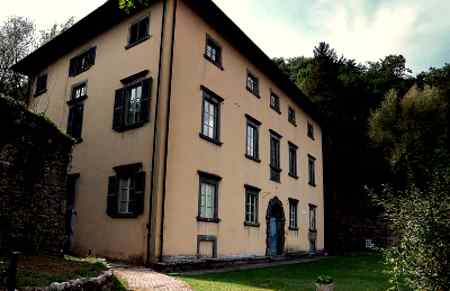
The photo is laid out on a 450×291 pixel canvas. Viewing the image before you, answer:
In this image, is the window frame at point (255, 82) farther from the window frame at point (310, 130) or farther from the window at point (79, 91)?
the window frame at point (310, 130)

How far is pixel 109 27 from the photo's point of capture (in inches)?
640

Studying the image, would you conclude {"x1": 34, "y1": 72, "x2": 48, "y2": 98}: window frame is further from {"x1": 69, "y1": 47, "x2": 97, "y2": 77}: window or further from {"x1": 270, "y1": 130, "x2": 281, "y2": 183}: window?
{"x1": 270, "y1": 130, "x2": 281, "y2": 183}: window

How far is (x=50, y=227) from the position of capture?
32.7 ft

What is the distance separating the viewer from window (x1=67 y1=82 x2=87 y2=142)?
1645 centimetres

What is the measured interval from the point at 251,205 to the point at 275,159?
11.7 ft

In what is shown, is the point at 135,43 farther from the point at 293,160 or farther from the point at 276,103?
the point at 293,160

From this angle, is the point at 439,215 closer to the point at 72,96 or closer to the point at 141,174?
the point at 141,174

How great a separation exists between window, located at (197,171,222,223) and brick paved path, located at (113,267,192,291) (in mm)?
3395

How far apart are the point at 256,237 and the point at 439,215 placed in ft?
38.1

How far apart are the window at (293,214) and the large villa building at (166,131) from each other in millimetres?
1455

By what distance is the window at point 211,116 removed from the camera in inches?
596

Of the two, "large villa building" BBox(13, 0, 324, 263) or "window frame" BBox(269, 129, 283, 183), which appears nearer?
"large villa building" BBox(13, 0, 324, 263)

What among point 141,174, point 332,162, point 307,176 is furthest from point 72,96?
point 332,162

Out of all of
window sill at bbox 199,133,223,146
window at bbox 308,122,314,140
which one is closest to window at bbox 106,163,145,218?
window sill at bbox 199,133,223,146
